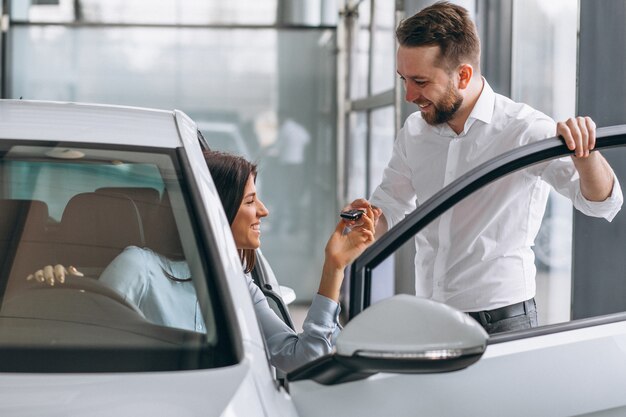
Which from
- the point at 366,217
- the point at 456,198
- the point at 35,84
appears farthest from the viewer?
the point at 35,84

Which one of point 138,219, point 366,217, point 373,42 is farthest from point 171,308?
point 373,42

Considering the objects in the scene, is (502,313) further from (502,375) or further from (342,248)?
(502,375)

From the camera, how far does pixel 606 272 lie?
331cm

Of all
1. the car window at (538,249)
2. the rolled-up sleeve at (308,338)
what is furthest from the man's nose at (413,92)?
the rolled-up sleeve at (308,338)

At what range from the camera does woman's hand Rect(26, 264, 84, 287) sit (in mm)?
1612

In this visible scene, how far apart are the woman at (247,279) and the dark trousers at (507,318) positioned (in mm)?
361

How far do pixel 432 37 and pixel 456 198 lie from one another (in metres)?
0.77

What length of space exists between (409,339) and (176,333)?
1.23 feet

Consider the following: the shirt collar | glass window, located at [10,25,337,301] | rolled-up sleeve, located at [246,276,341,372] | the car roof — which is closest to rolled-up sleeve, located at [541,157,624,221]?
the shirt collar

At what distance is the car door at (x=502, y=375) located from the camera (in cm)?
151

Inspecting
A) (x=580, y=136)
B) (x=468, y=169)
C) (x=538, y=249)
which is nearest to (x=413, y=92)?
(x=468, y=169)

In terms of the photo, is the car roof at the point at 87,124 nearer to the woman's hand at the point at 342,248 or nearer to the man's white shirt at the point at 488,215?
the woman's hand at the point at 342,248

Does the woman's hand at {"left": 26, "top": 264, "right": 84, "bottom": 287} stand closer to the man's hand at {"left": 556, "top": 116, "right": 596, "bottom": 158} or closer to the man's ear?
the man's hand at {"left": 556, "top": 116, "right": 596, "bottom": 158}

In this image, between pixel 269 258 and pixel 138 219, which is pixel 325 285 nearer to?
pixel 138 219
